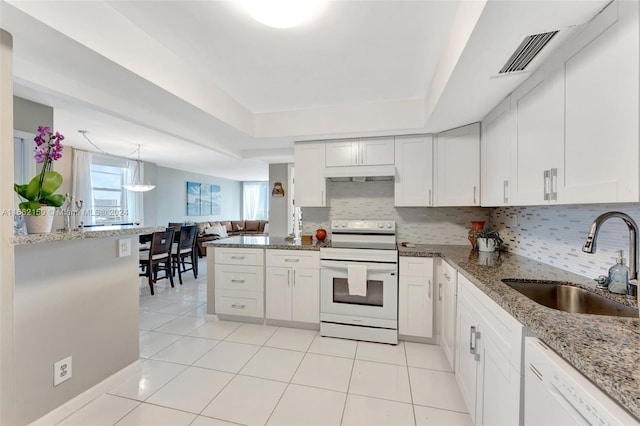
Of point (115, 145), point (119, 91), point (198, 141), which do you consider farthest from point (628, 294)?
point (115, 145)

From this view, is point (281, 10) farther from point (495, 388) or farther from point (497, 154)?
point (495, 388)

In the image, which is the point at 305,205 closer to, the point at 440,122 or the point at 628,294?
the point at 440,122

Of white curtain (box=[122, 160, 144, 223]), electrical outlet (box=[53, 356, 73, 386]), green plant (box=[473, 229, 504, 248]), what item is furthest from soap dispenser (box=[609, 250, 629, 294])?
white curtain (box=[122, 160, 144, 223])

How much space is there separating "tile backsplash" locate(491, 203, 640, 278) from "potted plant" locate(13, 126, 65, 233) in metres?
2.97

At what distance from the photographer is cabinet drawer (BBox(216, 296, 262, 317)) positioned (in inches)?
120

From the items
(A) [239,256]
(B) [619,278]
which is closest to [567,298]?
(B) [619,278]

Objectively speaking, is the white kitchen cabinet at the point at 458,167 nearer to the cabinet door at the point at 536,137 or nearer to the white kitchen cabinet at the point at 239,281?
the cabinet door at the point at 536,137

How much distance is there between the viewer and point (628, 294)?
1.23m

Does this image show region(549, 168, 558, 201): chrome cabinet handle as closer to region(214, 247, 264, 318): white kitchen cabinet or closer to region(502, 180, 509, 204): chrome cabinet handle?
region(502, 180, 509, 204): chrome cabinet handle

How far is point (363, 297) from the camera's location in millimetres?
2723

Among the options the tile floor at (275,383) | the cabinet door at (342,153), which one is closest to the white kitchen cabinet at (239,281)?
the tile floor at (275,383)

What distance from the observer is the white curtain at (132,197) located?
6027 millimetres

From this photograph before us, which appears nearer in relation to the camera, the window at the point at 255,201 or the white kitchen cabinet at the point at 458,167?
the white kitchen cabinet at the point at 458,167

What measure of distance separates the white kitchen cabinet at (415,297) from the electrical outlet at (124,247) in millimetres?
2350
